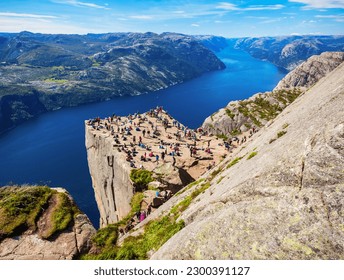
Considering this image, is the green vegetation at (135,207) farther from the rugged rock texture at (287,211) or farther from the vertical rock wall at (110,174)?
the rugged rock texture at (287,211)

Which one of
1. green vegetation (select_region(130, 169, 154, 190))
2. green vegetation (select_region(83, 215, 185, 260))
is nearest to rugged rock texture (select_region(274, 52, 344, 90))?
green vegetation (select_region(130, 169, 154, 190))

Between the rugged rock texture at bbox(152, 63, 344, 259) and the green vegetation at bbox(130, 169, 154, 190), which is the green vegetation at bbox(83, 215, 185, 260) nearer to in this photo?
the rugged rock texture at bbox(152, 63, 344, 259)

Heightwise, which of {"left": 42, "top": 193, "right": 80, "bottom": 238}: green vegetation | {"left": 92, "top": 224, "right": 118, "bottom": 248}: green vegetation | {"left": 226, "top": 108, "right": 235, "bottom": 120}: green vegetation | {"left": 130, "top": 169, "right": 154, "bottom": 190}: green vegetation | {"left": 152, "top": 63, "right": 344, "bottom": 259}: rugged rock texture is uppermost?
{"left": 152, "top": 63, "right": 344, "bottom": 259}: rugged rock texture

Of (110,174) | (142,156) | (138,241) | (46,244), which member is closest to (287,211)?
(138,241)

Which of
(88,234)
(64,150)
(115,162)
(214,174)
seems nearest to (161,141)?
(115,162)

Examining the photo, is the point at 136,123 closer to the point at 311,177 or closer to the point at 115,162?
the point at 115,162

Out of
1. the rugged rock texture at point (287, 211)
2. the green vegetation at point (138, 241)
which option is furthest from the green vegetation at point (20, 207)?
the rugged rock texture at point (287, 211)

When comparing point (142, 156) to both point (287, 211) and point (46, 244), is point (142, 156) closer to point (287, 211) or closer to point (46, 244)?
point (46, 244)
